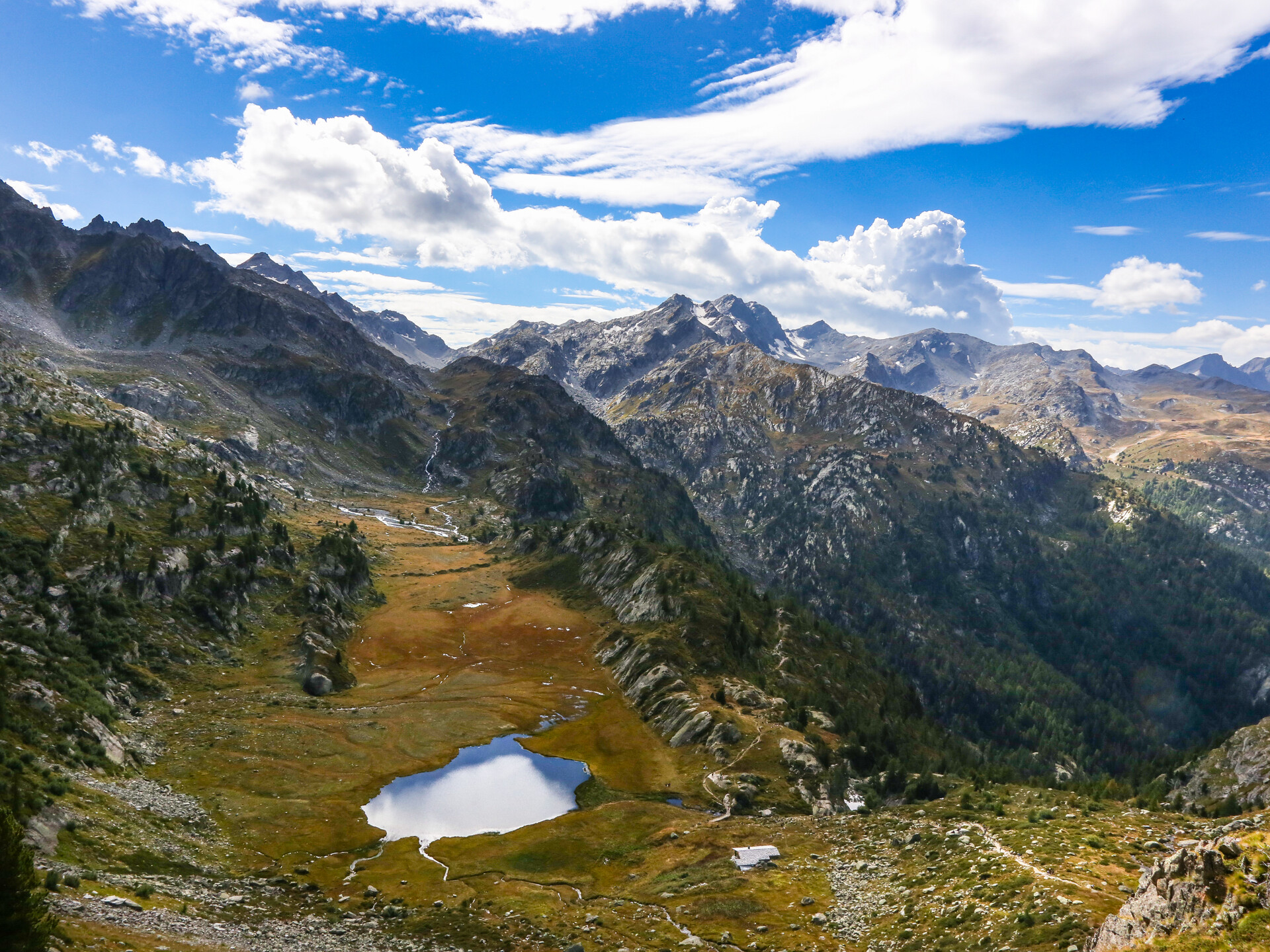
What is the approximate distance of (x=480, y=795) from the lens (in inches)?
3278

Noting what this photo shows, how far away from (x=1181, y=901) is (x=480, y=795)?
74.4 meters

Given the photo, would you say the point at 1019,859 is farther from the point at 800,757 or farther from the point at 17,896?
the point at 17,896

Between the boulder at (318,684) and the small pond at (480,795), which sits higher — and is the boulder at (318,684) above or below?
above

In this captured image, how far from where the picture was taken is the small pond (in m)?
73.2

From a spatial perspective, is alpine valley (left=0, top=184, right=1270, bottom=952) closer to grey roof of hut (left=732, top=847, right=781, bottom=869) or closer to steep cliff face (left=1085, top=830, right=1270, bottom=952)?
steep cliff face (left=1085, top=830, right=1270, bottom=952)

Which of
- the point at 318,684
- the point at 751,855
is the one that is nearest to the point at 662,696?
the point at 751,855

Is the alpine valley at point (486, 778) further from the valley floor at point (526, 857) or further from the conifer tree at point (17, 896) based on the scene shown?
the conifer tree at point (17, 896)

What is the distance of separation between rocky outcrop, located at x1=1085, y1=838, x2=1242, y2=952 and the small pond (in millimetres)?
60315

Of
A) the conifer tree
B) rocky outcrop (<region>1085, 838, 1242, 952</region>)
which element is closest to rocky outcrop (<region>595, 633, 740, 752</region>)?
rocky outcrop (<region>1085, 838, 1242, 952</region>)

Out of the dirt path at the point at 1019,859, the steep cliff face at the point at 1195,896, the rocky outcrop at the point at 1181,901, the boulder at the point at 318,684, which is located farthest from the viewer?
the boulder at the point at 318,684

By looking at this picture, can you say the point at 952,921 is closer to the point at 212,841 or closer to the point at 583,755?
the point at 212,841

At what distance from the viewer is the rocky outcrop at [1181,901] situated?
2617 cm

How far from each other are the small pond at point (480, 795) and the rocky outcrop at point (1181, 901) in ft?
198

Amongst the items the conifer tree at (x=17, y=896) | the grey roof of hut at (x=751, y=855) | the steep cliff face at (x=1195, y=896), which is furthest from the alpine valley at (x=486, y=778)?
the grey roof of hut at (x=751, y=855)
